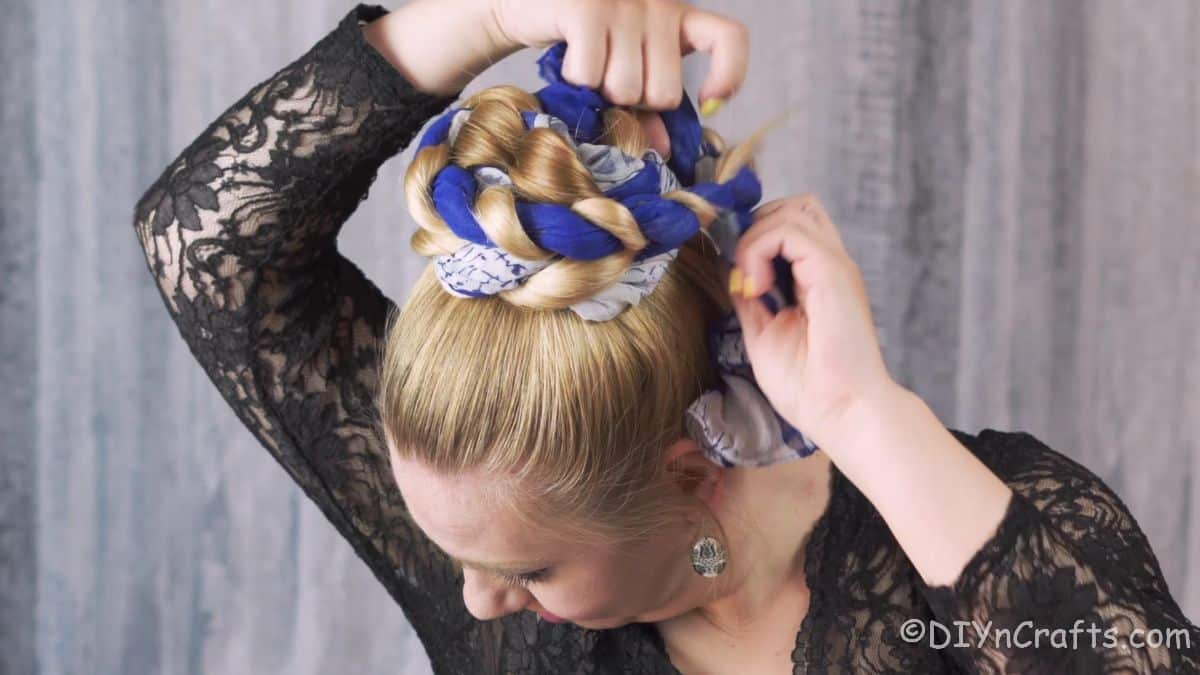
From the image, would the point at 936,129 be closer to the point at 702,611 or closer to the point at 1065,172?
the point at 1065,172

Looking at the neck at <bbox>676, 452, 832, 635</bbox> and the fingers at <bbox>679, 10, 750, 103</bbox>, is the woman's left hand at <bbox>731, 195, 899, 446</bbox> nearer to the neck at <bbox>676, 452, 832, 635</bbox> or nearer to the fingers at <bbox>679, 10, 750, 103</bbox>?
the fingers at <bbox>679, 10, 750, 103</bbox>

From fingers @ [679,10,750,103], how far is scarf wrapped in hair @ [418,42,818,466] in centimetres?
5

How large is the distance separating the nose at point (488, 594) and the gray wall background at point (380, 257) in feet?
2.35

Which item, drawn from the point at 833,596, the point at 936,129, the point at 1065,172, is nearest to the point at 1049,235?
the point at 1065,172

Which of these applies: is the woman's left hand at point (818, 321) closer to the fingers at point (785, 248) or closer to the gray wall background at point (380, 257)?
the fingers at point (785, 248)

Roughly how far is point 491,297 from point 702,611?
0.41 m

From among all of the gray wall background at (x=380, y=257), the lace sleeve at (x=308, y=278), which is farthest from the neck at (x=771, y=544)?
the gray wall background at (x=380, y=257)

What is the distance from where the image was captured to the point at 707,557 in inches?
42.2

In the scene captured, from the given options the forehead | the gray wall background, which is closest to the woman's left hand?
the forehead

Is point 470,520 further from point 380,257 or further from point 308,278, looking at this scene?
point 380,257

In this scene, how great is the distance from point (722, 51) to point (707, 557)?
1.41 feet

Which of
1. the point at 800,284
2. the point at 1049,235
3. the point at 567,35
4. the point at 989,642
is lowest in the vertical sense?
the point at 1049,235

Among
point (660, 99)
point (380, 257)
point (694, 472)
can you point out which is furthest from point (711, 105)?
point (380, 257)

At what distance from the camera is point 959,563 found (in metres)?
0.86
